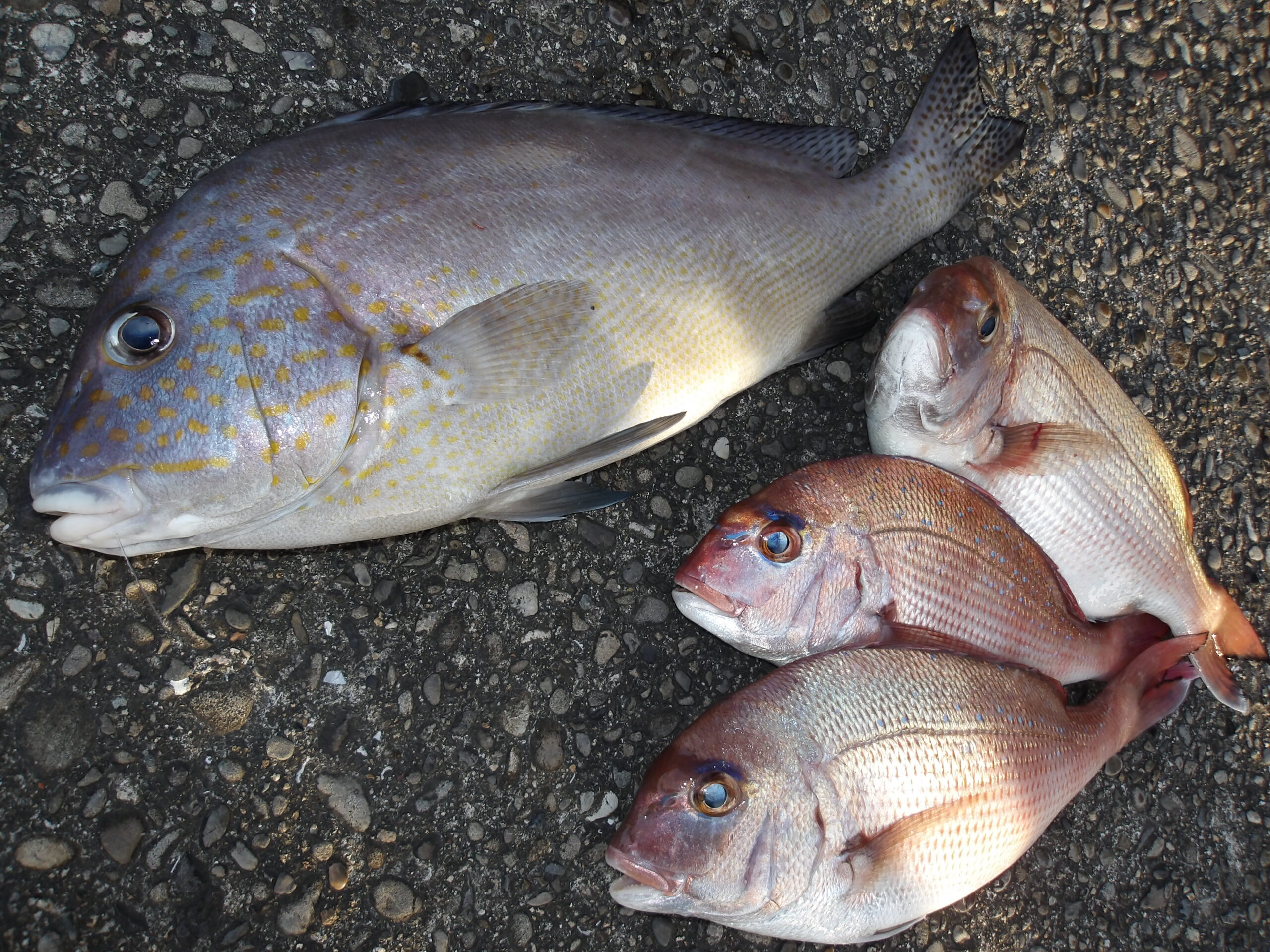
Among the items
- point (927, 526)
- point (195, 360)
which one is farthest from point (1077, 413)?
point (195, 360)

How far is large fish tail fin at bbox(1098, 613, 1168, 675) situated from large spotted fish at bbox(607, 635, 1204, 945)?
0.41 m

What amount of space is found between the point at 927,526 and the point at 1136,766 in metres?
1.18

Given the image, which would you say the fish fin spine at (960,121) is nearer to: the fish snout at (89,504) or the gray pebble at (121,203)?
the gray pebble at (121,203)

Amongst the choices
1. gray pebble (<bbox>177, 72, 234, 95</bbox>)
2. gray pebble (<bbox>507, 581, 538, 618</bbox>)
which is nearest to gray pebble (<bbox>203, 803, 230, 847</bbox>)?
gray pebble (<bbox>507, 581, 538, 618</bbox>)

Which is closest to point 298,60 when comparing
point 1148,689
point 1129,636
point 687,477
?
point 687,477

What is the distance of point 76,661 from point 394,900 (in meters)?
0.84

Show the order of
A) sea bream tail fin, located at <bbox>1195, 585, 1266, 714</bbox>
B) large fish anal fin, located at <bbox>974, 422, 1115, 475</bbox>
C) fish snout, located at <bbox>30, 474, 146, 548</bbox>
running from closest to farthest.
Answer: fish snout, located at <bbox>30, 474, 146, 548</bbox>
large fish anal fin, located at <bbox>974, 422, 1115, 475</bbox>
sea bream tail fin, located at <bbox>1195, 585, 1266, 714</bbox>

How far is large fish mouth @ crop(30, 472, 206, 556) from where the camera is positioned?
4.86 feet

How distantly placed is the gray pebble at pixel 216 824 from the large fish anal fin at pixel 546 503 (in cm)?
81

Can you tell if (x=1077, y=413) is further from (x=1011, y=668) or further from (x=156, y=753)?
(x=156, y=753)

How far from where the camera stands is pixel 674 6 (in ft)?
7.95

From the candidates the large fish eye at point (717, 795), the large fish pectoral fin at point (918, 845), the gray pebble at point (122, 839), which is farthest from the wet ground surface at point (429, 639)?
the large fish pectoral fin at point (918, 845)

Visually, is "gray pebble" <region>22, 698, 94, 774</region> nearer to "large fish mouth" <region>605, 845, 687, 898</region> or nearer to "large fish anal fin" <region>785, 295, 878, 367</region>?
"large fish mouth" <region>605, 845, 687, 898</region>

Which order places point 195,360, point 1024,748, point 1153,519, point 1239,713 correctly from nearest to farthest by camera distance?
1. point 195,360
2. point 1024,748
3. point 1153,519
4. point 1239,713
